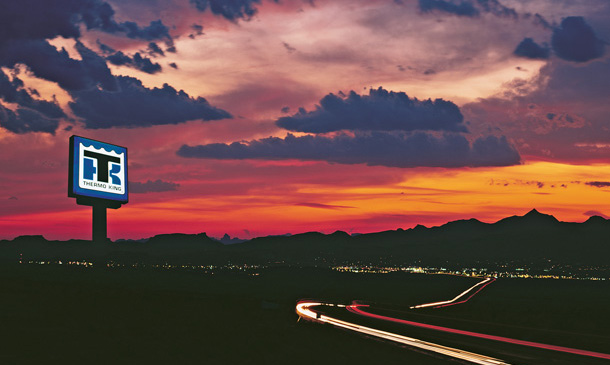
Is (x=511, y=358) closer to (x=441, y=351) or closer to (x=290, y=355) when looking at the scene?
(x=441, y=351)

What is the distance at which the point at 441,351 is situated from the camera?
3144 centimetres

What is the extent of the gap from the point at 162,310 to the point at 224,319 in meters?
8.12

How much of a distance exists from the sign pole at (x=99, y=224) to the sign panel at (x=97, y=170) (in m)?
1.16

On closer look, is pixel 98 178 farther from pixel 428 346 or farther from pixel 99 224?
pixel 428 346

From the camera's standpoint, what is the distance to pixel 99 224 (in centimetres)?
5488

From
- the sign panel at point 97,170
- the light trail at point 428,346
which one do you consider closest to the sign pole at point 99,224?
the sign panel at point 97,170

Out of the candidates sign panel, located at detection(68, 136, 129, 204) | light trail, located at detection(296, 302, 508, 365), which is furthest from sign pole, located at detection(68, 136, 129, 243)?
light trail, located at detection(296, 302, 508, 365)

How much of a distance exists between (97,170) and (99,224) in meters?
4.83

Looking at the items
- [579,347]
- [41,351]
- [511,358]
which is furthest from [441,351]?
[41,351]

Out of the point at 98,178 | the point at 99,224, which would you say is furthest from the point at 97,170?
the point at 99,224

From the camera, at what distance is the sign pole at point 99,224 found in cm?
5233

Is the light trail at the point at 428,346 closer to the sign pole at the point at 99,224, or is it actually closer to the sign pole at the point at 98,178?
the sign pole at the point at 99,224

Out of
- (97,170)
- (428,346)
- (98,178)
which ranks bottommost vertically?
(428,346)

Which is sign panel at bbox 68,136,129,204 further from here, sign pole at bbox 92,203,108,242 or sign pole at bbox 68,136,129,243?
sign pole at bbox 92,203,108,242
